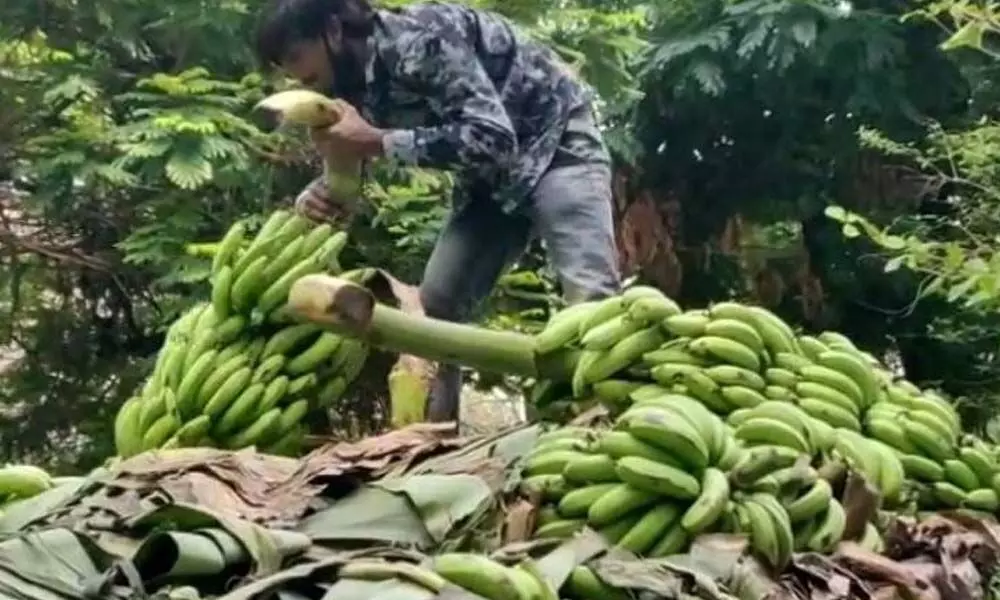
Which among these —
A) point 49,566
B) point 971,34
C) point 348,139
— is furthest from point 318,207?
point 971,34

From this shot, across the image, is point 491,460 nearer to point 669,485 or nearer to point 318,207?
point 669,485

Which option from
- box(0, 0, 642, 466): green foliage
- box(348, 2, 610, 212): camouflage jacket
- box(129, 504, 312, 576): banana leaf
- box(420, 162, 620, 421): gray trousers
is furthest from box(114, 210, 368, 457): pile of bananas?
box(0, 0, 642, 466): green foliage

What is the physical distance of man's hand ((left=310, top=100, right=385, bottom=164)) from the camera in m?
1.88

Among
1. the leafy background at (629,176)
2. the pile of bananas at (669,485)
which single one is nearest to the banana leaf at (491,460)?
the pile of bananas at (669,485)

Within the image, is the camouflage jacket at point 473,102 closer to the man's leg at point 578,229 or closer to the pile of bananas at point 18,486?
the man's leg at point 578,229

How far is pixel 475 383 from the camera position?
16.2 ft

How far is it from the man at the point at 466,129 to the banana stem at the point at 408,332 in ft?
0.91

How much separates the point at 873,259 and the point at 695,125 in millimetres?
743

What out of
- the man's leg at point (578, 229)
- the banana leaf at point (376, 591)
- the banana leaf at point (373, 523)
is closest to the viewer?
the banana leaf at point (376, 591)

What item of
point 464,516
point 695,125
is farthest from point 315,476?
point 695,125

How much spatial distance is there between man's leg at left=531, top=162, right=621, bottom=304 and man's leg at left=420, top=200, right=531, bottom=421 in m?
0.06

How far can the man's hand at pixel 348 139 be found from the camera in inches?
74.1

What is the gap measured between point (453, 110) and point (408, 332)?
1.47 ft

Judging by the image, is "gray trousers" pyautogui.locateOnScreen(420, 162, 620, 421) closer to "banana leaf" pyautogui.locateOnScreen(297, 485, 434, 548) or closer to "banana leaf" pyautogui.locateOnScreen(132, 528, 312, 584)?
"banana leaf" pyautogui.locateOnScreen(297, 485, 434, 548)
